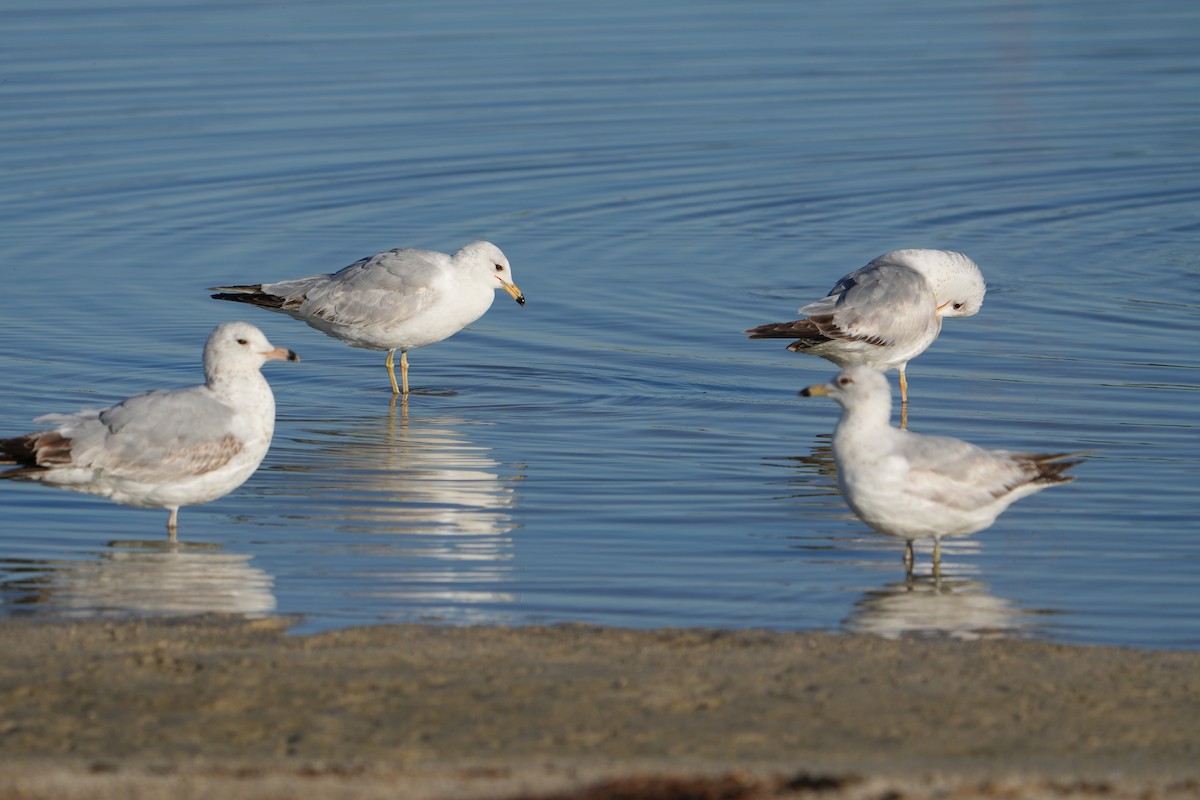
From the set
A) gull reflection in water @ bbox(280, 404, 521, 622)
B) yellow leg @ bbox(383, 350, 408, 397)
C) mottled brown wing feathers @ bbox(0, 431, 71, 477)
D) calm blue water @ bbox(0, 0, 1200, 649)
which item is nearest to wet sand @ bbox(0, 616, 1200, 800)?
calm blue water @ bbox(0, 0, 1200, 649)

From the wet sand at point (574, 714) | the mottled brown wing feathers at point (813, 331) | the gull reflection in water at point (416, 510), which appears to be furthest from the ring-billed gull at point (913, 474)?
the mottled brown wing feathers at point (813, 331)

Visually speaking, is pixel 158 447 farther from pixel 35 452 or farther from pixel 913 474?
pixel 913 474

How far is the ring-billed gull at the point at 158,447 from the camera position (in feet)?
29.6

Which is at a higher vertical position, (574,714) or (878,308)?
(878,308)

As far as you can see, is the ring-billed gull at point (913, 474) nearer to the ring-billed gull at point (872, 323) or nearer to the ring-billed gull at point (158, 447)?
the ring-billed gull at point (158, 447)

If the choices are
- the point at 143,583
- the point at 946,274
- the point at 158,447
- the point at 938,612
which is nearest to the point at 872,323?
the point at 946,274

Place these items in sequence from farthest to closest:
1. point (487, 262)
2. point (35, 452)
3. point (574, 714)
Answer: point (487, 262), point (35, 452), point (574, 714)

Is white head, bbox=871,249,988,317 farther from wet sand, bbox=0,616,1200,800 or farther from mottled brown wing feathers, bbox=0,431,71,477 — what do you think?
mottled brown wing feathers, bbox=0,431,71,477

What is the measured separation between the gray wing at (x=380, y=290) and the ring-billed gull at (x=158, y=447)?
11.5 ft

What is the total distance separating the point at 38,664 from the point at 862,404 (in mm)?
3881

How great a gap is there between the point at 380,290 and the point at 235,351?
357 centimetres

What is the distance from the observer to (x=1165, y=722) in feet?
20.9

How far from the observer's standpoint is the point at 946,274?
1305cm

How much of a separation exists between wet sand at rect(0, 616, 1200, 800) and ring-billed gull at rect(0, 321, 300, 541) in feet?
4.79
